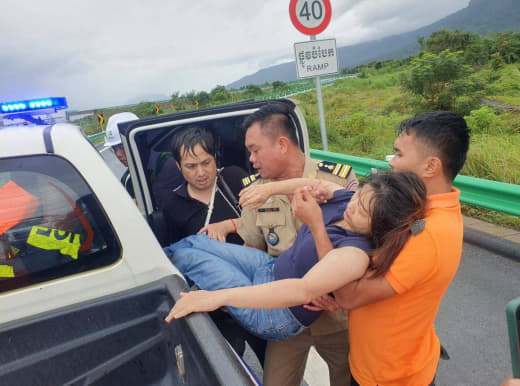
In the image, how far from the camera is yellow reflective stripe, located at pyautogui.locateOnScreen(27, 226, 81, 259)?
142cm

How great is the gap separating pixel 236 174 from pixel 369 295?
187 cm

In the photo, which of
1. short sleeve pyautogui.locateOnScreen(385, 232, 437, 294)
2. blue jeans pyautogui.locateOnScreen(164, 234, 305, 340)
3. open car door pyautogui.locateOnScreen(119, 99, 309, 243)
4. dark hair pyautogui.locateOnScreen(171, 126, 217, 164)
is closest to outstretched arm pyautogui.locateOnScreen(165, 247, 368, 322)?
short sleeve pyautogui.locateOnScreen(385, 232, 437, 294)

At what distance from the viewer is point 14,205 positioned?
140 centimetres

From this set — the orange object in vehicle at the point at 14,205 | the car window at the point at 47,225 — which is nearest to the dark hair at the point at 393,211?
the car window at the point at 47,225

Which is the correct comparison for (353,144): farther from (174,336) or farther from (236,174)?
(174,336)

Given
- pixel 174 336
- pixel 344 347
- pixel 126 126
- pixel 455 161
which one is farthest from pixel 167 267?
pixel 126 126

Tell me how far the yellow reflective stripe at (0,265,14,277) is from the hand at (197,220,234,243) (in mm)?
1102

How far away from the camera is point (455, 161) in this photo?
61.1 inches

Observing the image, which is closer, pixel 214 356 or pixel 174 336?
pixel 214 356

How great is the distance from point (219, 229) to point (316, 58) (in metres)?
3.97

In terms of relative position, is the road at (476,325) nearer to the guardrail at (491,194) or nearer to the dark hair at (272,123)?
the guardrail at (491,194)

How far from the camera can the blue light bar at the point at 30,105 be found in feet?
6.69

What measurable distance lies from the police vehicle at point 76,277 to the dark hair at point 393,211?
0.79 m

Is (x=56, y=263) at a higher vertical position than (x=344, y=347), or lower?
higher
